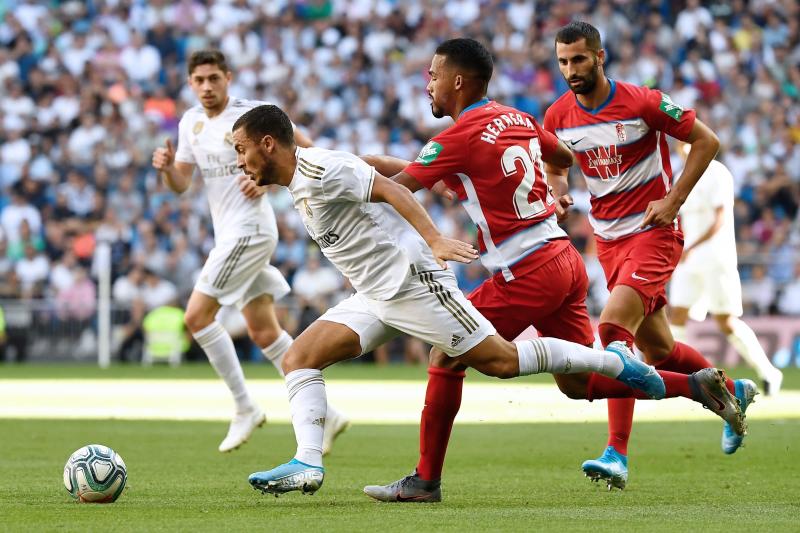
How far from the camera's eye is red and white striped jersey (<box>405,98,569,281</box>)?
6727mm

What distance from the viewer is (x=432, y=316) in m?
6.50

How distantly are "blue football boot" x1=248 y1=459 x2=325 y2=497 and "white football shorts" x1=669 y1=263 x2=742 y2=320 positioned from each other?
8.18m

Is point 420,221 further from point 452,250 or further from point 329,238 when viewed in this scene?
point 329,238

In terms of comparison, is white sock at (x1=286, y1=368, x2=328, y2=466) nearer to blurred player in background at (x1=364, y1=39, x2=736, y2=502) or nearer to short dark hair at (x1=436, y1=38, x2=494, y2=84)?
blurred player in background at (x1=364, y1=39, x2=736, y2=502)

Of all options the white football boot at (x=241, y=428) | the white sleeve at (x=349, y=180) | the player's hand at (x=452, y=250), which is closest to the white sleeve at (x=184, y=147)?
the white football boot at (x=241, y=428)

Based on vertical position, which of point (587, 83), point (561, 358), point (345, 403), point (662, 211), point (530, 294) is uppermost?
point (587, 83)

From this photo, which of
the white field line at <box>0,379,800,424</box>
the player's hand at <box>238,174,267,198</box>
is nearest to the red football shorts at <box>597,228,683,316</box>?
the player's hand at <box>238,174,267,198</box>

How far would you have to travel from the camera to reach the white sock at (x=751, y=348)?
13281mm

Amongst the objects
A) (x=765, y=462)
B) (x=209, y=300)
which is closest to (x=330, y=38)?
(x=209, y=300)

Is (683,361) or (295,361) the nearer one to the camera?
(295,361)

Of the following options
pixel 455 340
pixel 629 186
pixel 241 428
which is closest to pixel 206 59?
pixel 241 428

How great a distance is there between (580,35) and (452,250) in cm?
219

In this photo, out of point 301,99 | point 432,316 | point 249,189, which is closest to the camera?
point 432,316

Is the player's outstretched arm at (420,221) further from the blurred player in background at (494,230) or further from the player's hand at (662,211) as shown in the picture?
the player's hand at (662,211)
